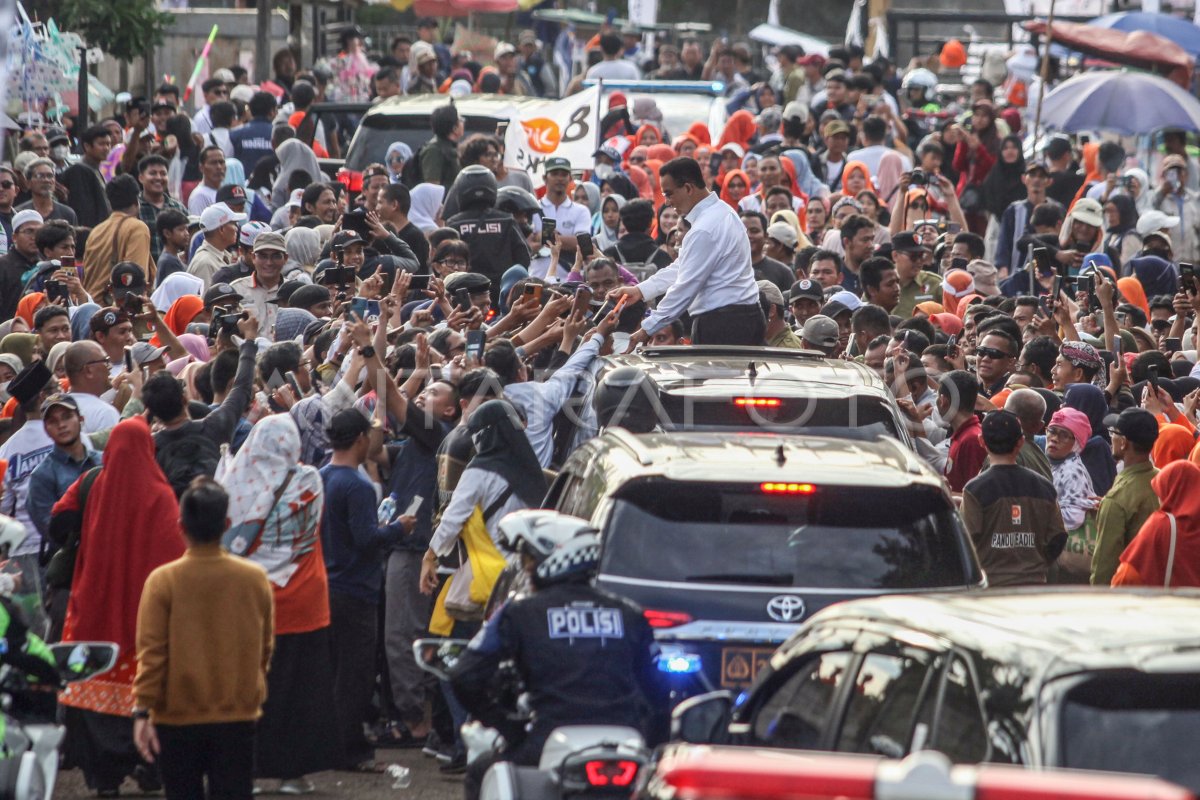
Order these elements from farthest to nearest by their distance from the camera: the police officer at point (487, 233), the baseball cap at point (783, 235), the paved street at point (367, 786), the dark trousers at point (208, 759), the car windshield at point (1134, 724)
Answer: the baseball cap at point (783, 235) < the police officer at point (487, 233) < the paved street at point (367, 786) < the dark trousers at point (208, 759) < the car windshield at point (1134, 724)

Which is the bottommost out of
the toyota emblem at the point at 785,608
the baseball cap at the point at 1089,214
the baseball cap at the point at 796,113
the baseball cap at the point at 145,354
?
the toyota emblem at the point at 785,608

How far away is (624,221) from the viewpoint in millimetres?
14688

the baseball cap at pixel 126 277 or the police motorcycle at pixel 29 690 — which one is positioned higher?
the baseball cap at pixel 126 277

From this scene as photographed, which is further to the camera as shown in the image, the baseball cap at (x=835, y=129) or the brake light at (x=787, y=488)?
the baseball cap at (x=835, y=129)

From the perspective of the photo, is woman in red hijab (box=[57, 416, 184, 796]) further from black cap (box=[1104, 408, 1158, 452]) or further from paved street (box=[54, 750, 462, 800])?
black cap (box=[1104, 408, 1158, 452])

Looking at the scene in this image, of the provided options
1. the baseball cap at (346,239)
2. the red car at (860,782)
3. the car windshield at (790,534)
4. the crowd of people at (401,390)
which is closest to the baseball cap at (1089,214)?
the crowd of people at (401,390)

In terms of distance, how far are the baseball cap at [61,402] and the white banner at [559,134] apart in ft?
34.5

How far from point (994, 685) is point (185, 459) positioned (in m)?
5.24

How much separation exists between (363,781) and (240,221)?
673 cm

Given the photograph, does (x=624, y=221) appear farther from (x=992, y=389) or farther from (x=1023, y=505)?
(x=1023, y=505)

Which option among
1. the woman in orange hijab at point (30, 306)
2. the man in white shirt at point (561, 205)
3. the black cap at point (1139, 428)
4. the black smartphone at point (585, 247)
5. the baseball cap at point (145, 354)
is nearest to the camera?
the black cap at point (1139, 428)

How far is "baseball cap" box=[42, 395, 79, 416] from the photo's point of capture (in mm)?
8937

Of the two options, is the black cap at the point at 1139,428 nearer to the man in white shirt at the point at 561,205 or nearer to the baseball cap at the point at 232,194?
the man in white shirt at the point at 561,205

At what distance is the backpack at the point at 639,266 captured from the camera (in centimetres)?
1415
